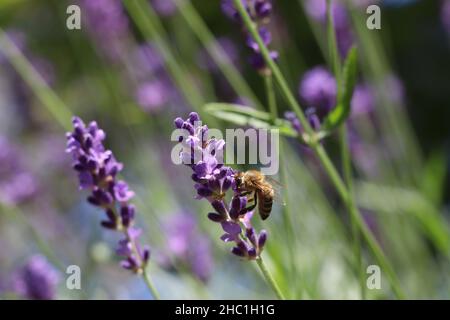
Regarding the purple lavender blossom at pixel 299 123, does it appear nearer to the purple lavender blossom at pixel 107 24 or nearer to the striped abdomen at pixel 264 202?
the striped abdomen at pixel 264 202

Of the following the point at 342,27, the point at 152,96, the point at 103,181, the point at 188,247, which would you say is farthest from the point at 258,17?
the point at 152,96

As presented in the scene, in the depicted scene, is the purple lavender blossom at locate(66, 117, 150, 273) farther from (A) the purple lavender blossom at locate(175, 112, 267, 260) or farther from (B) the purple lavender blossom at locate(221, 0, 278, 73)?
(B) the purple lavender blossom at locate(221, 0, 278, 73)

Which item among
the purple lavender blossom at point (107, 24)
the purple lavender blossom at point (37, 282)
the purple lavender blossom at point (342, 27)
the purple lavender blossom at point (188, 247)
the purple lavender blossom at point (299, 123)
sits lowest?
the purple lavender blossom at point (37, 282)

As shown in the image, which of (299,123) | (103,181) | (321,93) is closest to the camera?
(103,181)

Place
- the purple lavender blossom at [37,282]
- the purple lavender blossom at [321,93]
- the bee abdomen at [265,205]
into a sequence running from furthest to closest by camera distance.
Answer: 1. the purple lavender blossom at [321,93]
2. the purple lavender blossom at [37,282]
3. the bee abdomen at [265,205]

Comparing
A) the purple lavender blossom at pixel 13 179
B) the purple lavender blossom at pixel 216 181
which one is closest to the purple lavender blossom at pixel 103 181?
the purple lavender blossom at pixel 216 181

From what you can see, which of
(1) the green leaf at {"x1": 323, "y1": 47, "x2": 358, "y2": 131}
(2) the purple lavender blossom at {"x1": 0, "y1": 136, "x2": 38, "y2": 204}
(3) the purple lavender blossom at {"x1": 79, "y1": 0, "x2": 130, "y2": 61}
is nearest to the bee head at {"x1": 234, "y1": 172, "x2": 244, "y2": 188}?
(1) the green leaf at {"x1": 323, "y1": 47, "x2": 358, "y2": 131}

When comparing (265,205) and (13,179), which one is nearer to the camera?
(265,205)

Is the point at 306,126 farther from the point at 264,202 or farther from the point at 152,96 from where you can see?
the point at 152,96
